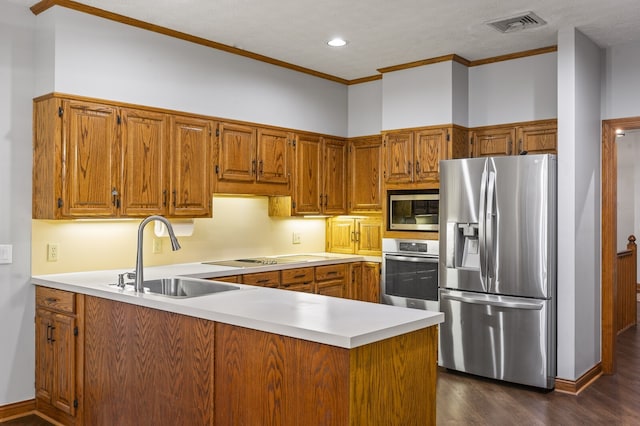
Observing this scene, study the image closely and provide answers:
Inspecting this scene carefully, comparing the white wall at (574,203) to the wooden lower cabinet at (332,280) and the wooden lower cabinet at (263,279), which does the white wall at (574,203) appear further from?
the wooden lower cabinet at (263,279)

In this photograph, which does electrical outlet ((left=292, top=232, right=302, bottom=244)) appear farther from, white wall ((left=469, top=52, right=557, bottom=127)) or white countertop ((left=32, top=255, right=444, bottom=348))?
white countertop ((left=32, top=255, right=444, bottom=348))

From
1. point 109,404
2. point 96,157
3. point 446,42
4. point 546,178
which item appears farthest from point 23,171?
point 546,178

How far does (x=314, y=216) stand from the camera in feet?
18.3

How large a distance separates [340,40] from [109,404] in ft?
10.2

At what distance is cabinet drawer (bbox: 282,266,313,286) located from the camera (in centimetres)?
460

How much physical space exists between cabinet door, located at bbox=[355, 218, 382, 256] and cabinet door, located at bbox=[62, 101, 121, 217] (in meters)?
2.66

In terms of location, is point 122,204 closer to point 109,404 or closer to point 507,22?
point 109,404

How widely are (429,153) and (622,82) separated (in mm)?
1640

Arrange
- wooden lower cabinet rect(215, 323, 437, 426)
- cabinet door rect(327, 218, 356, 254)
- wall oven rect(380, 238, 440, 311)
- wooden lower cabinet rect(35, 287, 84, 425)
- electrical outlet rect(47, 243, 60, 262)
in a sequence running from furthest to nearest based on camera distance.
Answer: cabinet door rect(327, 218, 356, 254) < wall oven rect(380, 238, 440, 311) < electrical outlet rect(47, 243, 60, 262) < wooden lower cabinet rect(35, 287, 84, 425) < wooden lower cabinet rect(215, 323, 437, 426)

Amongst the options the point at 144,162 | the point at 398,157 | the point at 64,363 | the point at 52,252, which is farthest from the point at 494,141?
the point at 64,363

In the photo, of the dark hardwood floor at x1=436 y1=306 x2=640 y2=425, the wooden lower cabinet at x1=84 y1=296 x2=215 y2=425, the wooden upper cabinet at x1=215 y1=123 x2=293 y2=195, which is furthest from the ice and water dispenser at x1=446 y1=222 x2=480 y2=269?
the wooden lower cabinet at x1=84 y1=296 x2=215 y2=425

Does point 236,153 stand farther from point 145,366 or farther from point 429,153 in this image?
point 145,366

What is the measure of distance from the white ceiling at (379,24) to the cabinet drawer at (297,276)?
1.90 meters

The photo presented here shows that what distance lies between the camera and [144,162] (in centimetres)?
399
